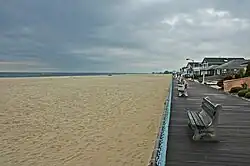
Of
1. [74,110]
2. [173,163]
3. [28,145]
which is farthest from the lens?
[74,110]

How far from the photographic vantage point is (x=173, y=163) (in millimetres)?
6109

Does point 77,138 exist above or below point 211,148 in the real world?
below

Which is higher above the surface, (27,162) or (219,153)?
(219,153)

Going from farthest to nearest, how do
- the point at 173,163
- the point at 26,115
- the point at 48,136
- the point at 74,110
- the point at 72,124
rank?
1. the point at 74,110
2. the point at 26,115
3. the point at 72,124
4. the point at 48,136
5. the point at 173,163

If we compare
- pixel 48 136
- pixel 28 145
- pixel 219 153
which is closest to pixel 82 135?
pixel 48 136

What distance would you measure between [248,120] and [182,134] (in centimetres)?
389

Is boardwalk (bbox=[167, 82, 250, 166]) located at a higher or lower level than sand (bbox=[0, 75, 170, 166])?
higher

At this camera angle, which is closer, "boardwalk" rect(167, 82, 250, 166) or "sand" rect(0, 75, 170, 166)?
"boardwalk" rect(167, 82, 250, 166)

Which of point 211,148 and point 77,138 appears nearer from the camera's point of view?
point 211,148

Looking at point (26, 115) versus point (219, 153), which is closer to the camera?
point (219, 153)

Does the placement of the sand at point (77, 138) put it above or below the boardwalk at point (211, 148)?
below

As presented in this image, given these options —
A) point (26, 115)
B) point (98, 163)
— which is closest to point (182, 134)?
point (98, 163)

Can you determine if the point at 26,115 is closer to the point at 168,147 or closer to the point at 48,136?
the point at 48,136

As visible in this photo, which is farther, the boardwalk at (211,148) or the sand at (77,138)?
the sand at (77,138)
